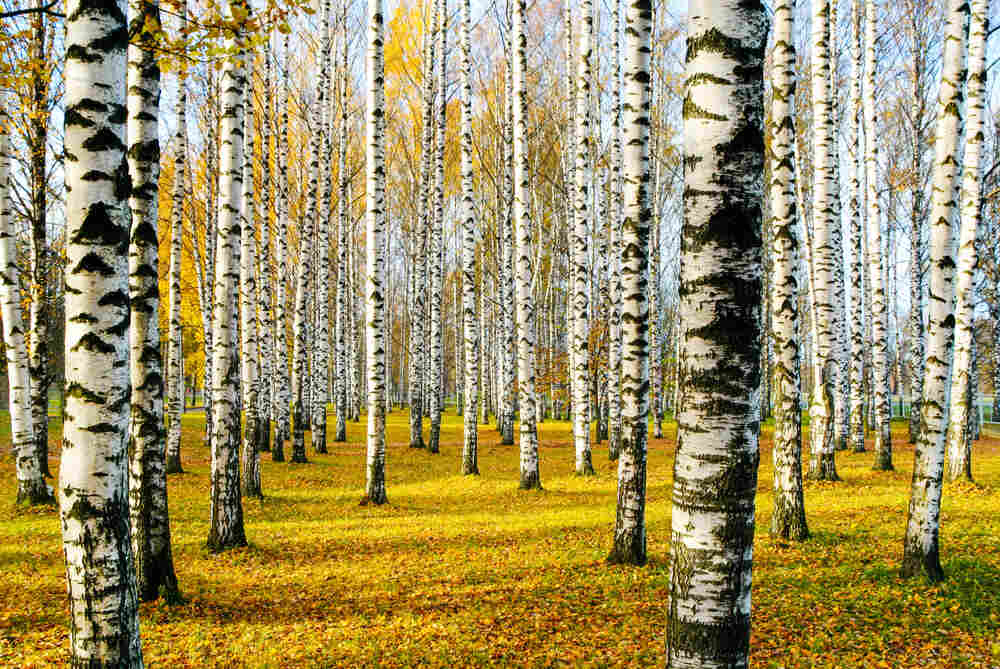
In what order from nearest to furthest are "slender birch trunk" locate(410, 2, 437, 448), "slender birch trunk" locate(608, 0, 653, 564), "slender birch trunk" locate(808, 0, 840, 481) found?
"slender birch trunk" locate(608, 0, 653, 564)
"slender birch trunk" locate(808, 0, 840, 481)
"slender birch trunk" locate(410, 2, 437, 448)

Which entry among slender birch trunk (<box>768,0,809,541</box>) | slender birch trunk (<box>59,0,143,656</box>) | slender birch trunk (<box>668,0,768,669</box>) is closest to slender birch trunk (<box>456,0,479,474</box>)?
slender birch trunk (<box>768,0,809,541</box>)

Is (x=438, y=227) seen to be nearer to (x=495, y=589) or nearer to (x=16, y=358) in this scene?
(x=16, y=358)

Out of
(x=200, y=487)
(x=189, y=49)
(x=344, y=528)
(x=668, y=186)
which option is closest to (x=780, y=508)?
(x=344, y=528)

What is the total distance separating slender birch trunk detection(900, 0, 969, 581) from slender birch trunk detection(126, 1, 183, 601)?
682 cm

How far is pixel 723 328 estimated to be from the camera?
2.26 m

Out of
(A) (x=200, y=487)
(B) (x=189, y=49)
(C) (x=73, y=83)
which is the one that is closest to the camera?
(C) (x=73, y=83)

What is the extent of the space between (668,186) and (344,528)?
2062 centimetres

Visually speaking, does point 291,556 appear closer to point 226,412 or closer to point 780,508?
point 226,412

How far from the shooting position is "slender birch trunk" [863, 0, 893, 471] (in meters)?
13.2

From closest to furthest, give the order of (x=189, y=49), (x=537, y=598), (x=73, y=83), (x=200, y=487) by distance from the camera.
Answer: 1. (x=73, y=83)
2. (x=189, y=49)
3. (x=537, y=598)
4. (x=200, y=487)

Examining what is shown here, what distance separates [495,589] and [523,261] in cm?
657

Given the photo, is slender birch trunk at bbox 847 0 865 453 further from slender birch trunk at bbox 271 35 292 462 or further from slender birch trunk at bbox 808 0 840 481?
slender birch trunk at bbox 271 35 292 462

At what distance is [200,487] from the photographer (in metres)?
11.3

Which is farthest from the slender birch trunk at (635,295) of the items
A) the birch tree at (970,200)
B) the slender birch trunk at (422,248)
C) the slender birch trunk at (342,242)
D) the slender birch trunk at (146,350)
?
the slender birch trunk at (342,242)
